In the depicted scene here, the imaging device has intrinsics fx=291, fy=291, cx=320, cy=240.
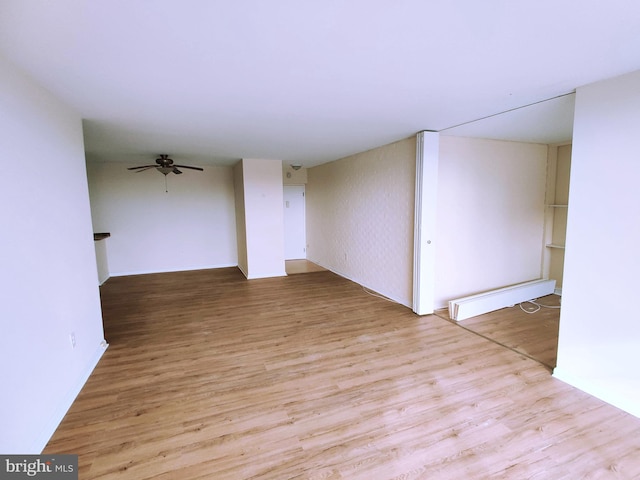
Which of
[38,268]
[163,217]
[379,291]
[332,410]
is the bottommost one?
[332,410]

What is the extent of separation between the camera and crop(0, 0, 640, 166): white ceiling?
4.21ft

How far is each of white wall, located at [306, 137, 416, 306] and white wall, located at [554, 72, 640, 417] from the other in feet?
5.80

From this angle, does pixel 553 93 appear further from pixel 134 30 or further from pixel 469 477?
pixel 134 30

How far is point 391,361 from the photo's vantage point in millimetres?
2645

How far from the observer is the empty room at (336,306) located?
4.82 ft

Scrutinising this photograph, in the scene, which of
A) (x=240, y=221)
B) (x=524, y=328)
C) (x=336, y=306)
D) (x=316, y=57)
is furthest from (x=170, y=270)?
(x=524, y=328)

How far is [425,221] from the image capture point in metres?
3.62

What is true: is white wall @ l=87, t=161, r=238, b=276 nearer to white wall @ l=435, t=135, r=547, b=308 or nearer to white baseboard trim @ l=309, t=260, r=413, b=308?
white baseboard trim @ l=309, t=260, r=413, b=308

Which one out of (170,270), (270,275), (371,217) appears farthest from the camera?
(170,270)

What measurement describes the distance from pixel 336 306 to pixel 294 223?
3.70m

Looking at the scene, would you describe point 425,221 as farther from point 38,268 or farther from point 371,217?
point 38,268

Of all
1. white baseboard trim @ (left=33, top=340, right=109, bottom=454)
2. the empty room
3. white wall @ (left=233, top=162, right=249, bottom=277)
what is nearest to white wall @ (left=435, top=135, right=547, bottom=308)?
the empty room

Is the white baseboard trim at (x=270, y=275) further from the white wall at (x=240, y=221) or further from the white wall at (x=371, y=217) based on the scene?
the white wall at (x=371, y=217)

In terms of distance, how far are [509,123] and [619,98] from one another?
4.09 feet
